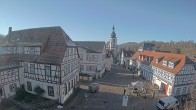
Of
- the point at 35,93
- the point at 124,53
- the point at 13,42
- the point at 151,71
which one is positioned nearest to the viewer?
the point at 35,93

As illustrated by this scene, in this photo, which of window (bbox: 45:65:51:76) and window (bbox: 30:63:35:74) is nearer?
window (bbox: 45:65:51:76)

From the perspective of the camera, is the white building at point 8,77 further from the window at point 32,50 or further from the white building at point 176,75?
the white building at point 176,75

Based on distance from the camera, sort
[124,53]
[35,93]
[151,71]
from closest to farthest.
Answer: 1. [35,93]
2. [151,71]
3. [124,53]

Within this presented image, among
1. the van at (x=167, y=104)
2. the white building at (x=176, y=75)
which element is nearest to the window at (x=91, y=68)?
the white building at (x=176, y=75)

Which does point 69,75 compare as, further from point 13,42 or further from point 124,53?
point 124,53

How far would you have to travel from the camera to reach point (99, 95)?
978 inches

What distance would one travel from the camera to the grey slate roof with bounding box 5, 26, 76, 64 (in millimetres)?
20391

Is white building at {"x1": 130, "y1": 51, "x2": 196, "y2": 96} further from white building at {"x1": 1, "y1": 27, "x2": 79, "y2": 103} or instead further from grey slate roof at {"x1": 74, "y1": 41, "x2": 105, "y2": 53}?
white building at {"x1": 1, "y1": 27, "x2": 79, "y2": 103}

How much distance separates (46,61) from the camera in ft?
66.4

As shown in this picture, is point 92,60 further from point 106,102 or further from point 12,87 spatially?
point 12,87

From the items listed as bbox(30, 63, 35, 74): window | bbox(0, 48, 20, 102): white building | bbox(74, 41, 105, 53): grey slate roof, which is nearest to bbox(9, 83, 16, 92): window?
bbox(0, 48, 20, 102): white building

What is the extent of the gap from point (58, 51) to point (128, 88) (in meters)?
16.9

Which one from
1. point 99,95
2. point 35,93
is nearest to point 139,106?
point 99,95

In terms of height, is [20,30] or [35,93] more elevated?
[20,30]
